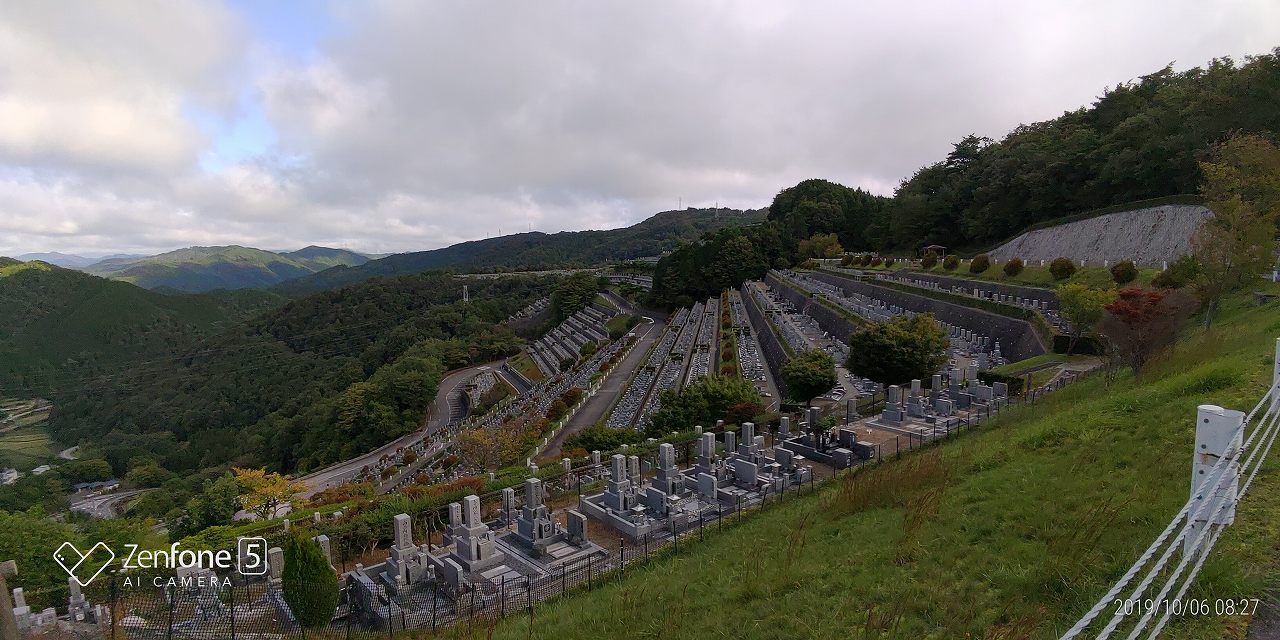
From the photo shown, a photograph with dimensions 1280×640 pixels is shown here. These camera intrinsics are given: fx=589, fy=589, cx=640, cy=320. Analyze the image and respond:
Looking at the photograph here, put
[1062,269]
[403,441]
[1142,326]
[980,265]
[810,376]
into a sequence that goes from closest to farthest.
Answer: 1. [1142,326]
2. [810,376]
3. [1062,269]
4. [980,265]
5. [403,441]

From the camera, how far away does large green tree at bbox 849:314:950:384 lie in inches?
798

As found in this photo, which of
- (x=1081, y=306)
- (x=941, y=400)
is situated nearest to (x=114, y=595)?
(x=941, y=400)

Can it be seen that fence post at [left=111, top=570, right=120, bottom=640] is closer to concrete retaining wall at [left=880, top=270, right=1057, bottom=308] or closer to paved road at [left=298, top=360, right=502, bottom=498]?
paved road at [left=298, top=360, right=502, bottom=498]

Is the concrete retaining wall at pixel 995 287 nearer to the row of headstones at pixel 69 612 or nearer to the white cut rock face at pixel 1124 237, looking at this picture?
the white cut rock face at pixel 1124 237

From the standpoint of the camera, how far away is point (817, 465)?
582 inches

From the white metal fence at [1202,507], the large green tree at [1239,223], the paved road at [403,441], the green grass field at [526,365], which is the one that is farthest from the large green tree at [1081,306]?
the green grass field at [526,365]

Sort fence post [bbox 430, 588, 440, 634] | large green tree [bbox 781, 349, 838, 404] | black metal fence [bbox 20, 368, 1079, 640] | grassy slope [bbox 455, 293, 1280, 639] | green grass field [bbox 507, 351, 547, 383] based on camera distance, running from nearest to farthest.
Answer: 1. grassy slope [bbox 455, 293, 1280, 639]
2. black metal fence [bbox 20, 368, 1079, 640]
3. fence post [bbox 430, 588, 440, 634]
4. large green tree [bbox 781, 349, 838, 404]
5. green grass field [bbox 507, 351, 547, 383]

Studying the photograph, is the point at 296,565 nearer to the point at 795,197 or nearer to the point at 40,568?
the point at 40,568

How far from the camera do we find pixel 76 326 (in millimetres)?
97000

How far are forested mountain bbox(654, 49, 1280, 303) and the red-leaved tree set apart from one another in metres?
Result: 21.2

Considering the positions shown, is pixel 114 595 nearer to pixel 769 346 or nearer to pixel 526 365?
pixel 769 346

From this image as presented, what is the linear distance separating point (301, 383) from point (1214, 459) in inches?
3179

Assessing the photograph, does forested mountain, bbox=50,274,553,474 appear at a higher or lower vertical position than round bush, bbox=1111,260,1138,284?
lower

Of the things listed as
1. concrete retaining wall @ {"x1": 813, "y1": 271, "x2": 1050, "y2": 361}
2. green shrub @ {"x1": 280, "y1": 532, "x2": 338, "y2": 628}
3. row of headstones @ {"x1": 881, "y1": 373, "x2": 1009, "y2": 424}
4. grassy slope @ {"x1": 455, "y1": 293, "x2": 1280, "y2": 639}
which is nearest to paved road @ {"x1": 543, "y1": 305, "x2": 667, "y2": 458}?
row of headstones @ {"x1": 881, "y1": 373, "x2": 1009, "y2": 424}
